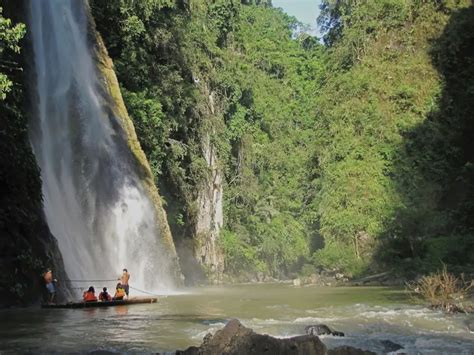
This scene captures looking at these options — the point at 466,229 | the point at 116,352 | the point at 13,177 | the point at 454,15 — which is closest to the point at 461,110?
the point at 454,15

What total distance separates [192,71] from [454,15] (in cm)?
1856

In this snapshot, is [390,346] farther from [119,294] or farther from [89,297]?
[119,294]

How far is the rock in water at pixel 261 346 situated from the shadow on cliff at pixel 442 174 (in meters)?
20.9

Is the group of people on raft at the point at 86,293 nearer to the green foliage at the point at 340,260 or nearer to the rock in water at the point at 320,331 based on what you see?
the rock in water at the point at 320,331

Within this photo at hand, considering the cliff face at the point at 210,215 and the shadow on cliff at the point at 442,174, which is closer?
Result: the shadow on cliff at the point at 442,174

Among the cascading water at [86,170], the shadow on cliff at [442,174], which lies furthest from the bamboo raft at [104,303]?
the shadow on cliff at [442,174]

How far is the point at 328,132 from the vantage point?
45031mm

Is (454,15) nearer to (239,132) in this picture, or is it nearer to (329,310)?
(239,132)

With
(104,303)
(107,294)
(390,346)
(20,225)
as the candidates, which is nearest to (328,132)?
(107,294)

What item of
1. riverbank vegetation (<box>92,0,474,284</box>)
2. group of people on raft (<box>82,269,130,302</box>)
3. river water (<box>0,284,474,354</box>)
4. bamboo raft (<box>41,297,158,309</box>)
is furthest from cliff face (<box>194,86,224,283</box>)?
river water (<box>0,284,474,354</box>)

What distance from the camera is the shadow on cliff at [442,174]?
29309mm

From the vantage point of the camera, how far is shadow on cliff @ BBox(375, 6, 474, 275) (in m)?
29.3

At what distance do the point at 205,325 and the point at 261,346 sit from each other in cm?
526

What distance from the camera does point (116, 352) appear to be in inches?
357
